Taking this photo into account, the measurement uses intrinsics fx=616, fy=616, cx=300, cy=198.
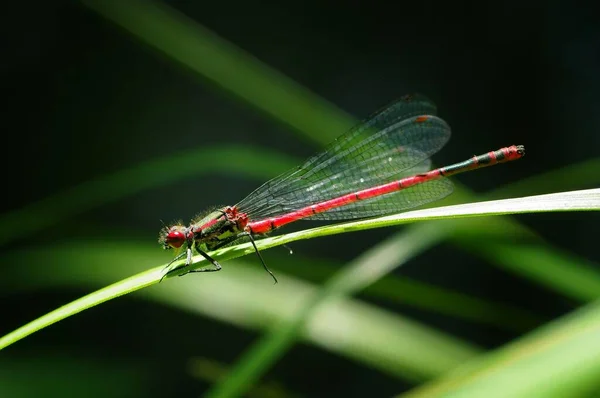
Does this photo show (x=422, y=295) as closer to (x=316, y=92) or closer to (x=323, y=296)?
(x=323, y=296)

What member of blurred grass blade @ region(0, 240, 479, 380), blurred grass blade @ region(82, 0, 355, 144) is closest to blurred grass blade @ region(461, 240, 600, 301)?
blurred grass blade @ region(0, 240, 479, 380)

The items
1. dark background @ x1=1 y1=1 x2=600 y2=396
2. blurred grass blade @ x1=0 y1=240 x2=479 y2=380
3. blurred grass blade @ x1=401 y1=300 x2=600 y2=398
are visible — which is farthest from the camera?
dark background @ x1=1 y1=1 x2=600 y2=396

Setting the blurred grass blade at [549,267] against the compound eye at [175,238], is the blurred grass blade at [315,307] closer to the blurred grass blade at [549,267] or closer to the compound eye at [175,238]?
the blurred grass blade at [549,267]

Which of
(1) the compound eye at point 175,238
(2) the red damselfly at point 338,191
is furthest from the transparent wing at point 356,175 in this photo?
(1) the compound eye at point 175,238

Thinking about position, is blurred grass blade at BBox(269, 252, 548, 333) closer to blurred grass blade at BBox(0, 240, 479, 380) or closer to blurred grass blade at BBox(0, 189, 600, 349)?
blurred grass blade at BBox(0, 240, 479, 380)

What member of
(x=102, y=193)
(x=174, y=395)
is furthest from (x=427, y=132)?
(x=174, y=395)

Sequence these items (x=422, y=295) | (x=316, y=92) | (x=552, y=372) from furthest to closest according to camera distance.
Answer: (x=316, y=92) < (x=422, y=295) < (x=552, y=372)

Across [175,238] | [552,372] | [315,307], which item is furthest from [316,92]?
[552,372]
